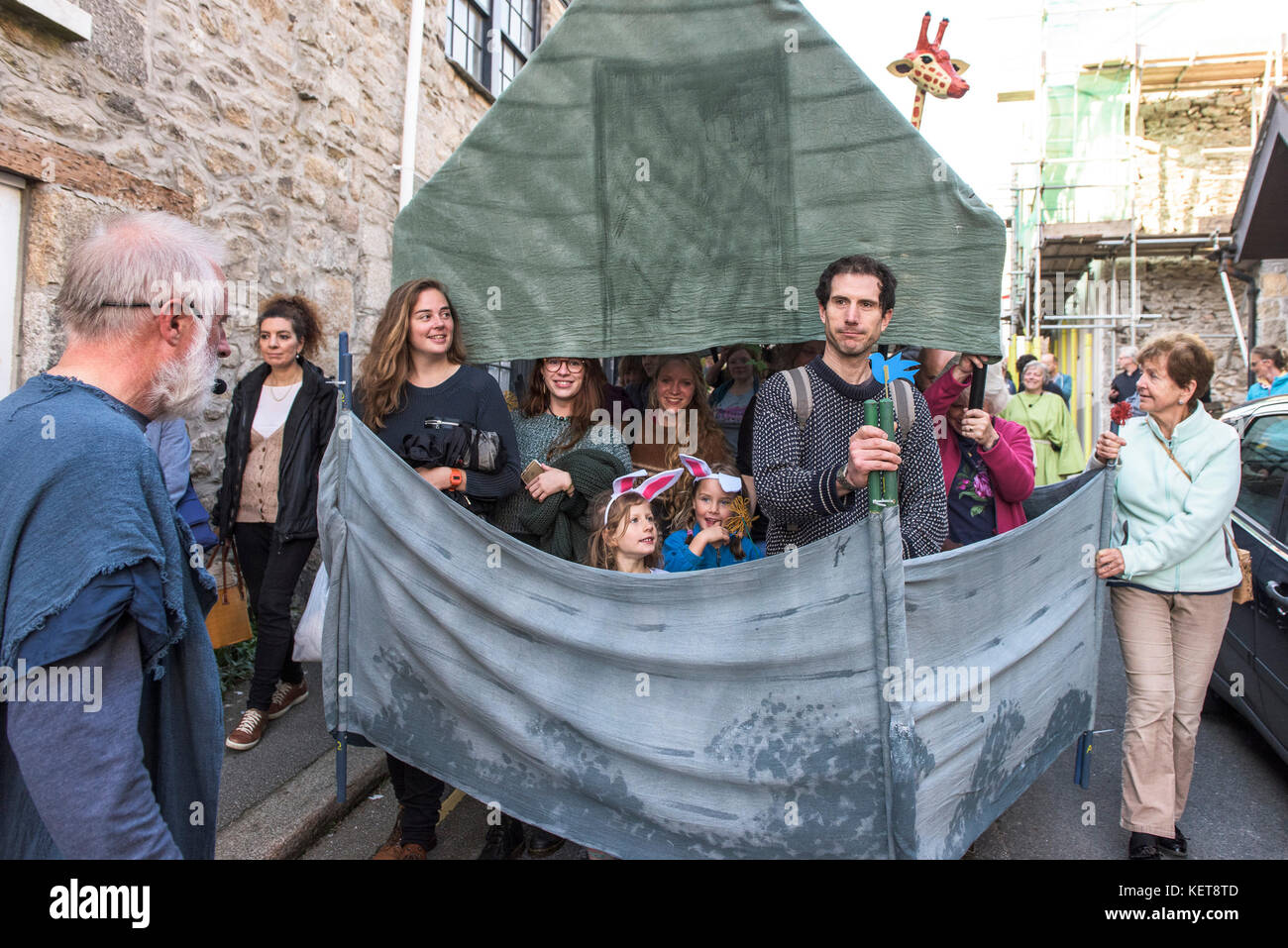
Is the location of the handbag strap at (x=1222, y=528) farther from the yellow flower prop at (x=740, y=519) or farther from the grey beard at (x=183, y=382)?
the grey beard at (x=183, y=382)

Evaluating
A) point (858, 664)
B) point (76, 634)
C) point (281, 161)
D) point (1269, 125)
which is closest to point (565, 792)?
point (858, 664)

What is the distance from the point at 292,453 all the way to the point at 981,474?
10.6ft

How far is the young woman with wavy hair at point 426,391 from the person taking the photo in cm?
325

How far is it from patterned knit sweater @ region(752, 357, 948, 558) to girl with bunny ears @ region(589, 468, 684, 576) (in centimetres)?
60

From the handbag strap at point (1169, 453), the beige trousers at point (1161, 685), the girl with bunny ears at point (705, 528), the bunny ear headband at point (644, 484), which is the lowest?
the beige trousers at point (1161, 685)

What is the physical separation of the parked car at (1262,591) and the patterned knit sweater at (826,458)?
2205 millimetres

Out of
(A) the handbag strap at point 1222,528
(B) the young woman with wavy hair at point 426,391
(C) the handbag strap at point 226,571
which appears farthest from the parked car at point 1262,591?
(C) the handbag strap at point 226,571

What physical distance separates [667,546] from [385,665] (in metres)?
1.33

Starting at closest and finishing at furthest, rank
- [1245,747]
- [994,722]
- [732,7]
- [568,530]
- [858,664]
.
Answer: [858,664]
[994,722]
[732,7]
[568,530]
[1245,747]

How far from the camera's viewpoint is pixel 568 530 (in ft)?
11.6

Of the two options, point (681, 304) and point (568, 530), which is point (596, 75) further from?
point (568, 530)

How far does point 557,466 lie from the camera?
3652 millimetres

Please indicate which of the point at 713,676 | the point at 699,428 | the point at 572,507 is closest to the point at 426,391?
the point at 572,507

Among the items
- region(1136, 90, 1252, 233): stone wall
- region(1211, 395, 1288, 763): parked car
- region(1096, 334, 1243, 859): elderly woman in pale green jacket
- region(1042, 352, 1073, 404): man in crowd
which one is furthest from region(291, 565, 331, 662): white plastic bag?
region(1136, 90, 1252, 233): stone wall
